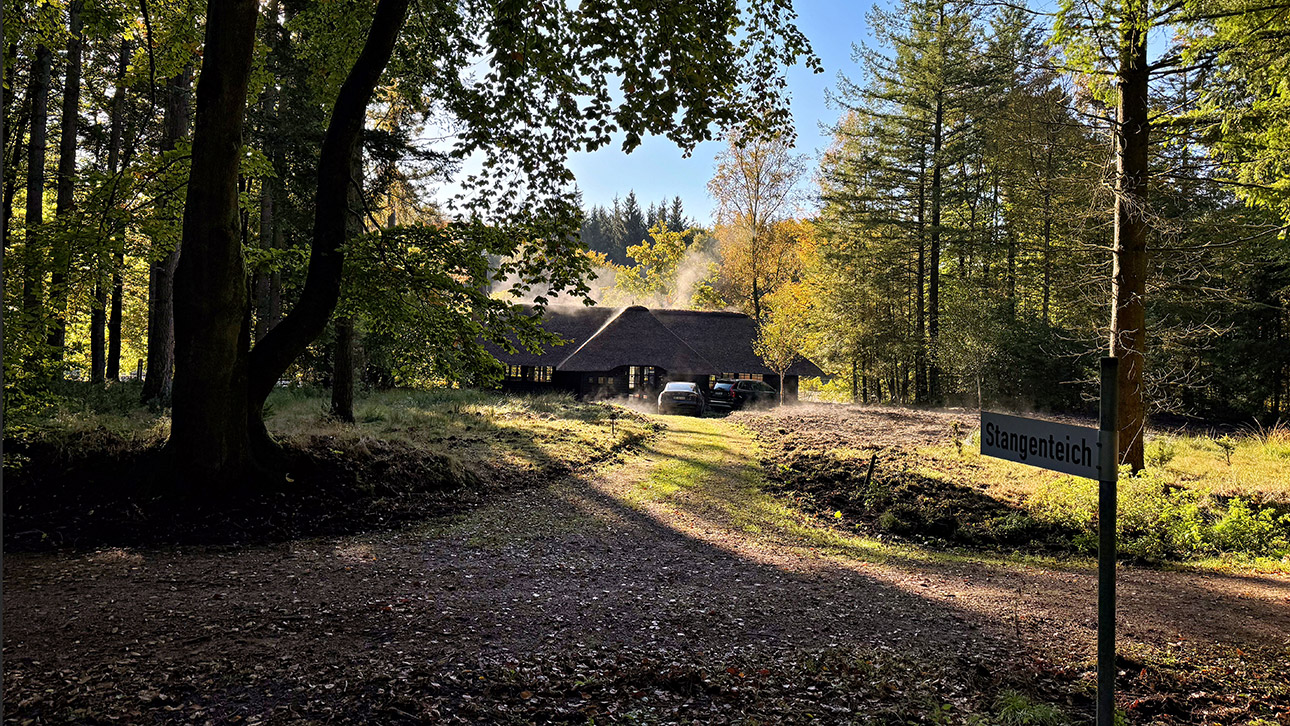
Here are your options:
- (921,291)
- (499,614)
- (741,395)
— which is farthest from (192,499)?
(921,291)

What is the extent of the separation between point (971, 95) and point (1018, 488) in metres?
22.1

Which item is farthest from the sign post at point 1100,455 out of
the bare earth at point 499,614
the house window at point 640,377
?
the house window at point 640,377

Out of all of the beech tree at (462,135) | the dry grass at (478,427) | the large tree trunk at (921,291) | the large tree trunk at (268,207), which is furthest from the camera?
the large tree trunk at (921,291)

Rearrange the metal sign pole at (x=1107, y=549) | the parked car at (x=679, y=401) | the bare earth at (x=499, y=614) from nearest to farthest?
the metal sign pole at (x=1107, y=549)
the bare earth at (x=499, y=614)
the parked car at (x=679, y=401)

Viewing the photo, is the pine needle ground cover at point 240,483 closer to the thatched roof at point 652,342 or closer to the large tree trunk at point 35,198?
the large tree trunk at point 35,198

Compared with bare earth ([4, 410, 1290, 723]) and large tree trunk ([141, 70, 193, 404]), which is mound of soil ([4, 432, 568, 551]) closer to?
bare earth ([4, 410, 1290, 723])

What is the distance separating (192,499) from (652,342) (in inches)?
1145

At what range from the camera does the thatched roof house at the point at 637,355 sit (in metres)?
34.8

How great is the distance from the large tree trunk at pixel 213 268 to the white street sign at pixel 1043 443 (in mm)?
8275

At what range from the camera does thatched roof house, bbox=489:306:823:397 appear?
34844 mm

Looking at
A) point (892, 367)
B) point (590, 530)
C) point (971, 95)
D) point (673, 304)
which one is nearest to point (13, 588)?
point (590, 530)

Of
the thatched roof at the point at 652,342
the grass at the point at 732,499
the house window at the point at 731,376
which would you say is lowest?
the grass at the point at 732,499

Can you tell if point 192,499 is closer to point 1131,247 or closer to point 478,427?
point 478,427

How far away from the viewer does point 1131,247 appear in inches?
438
